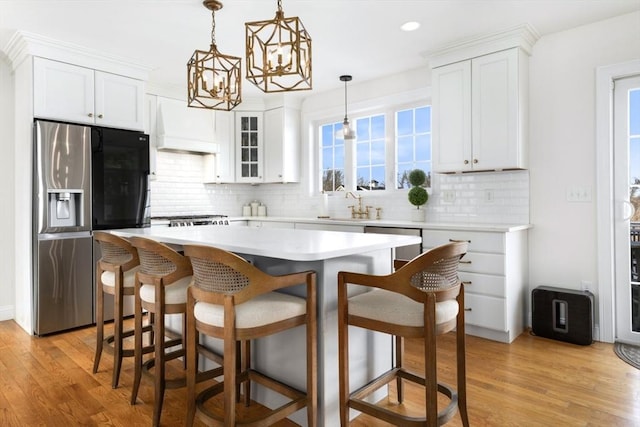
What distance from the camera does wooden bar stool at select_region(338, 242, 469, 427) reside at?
1579mm

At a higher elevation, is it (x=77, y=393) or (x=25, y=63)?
(x=25, y=63)

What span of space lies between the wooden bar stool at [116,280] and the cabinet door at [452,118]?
2.74m

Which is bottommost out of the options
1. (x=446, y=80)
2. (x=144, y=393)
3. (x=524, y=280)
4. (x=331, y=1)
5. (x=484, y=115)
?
(x=144, y=393)

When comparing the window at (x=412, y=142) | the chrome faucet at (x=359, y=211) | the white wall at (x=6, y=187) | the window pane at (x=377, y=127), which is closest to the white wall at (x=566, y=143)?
the window at (x=412, y=142)

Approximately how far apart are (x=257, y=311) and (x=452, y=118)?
280cm

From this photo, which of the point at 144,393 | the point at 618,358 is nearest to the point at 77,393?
the point at 144,393

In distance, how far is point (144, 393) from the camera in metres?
2.34

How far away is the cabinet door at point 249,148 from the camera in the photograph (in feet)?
17.6

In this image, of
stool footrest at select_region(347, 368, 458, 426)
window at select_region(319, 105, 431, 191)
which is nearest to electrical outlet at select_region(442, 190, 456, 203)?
window at select_region(319, 105, 431, 191)

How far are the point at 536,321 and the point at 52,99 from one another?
4.48 metres

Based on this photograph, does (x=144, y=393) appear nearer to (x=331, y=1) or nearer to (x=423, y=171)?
(x=331, y=1)

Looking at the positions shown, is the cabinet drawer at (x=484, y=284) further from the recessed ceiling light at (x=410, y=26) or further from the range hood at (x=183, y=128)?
the range hood at (x=183, y=128)

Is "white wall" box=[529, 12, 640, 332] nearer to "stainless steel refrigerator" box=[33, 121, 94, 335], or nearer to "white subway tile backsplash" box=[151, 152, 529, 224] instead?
"white subway tile backsplash" box=[151, 152, 529, 224]

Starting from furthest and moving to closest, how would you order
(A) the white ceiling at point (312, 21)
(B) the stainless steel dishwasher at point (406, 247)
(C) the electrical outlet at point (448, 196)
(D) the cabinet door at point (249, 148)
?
(D) the cabinet door at point (249, 148), (C) the electrical outlet at point (448, 196), (B) the stainless steel dishwasher at point (406, 247), (A) the white ceiling at point (312, 21)
